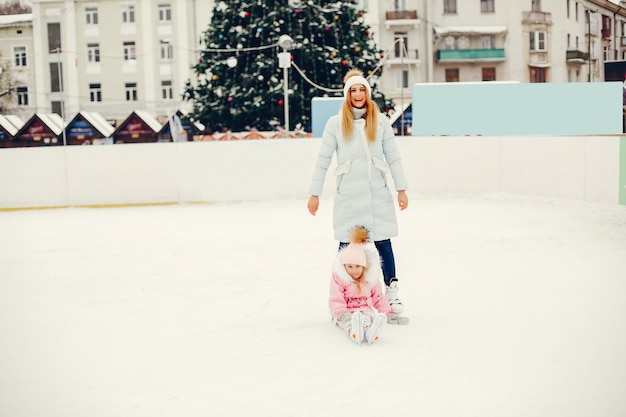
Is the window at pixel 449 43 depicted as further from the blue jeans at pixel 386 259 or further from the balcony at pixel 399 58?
the blue jeans at pixel 386 259

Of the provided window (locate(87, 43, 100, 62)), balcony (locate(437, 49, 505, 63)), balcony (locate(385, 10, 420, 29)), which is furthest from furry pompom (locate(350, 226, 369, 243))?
balcony (locate(437, 49, 505, 63))

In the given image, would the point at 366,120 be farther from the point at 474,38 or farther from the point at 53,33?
the point at 474,38

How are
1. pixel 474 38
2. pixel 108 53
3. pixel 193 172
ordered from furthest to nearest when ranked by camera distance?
pixel 474 38 < pixel 108 53 < pixel 193 172

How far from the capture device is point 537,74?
1619 inches

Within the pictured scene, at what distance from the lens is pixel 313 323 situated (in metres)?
4.31

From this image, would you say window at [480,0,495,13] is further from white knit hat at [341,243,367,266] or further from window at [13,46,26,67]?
white knit hat at [341,243,367,266]

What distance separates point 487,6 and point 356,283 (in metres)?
39.3

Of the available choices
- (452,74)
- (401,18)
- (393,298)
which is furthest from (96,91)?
(393,298)

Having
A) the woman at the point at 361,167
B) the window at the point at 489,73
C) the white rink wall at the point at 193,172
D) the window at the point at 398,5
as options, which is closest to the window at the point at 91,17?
the window at the point at 398,5

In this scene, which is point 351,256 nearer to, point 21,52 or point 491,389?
point 491,389

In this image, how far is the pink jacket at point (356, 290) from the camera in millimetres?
4027

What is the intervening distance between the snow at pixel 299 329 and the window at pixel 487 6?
113 ft

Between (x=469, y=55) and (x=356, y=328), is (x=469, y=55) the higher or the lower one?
the higher one

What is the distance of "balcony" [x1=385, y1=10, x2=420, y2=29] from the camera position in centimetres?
3984
